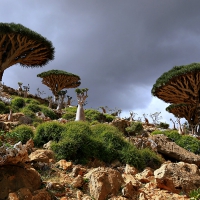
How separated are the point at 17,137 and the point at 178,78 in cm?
1292

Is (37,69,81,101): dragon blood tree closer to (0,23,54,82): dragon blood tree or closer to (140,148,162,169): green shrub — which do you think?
(0,23,54,82): dragon blood tree

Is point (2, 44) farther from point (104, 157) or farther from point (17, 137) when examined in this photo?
point (104, 157)

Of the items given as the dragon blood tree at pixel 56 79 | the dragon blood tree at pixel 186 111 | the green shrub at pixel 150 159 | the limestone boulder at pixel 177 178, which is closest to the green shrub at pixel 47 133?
the green shrub at pixel 150 159

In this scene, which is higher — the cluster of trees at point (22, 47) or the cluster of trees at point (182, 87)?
the cluster of trees at point (22, 47)

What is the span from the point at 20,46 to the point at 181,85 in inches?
438

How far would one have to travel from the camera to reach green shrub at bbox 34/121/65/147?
682 centimetres

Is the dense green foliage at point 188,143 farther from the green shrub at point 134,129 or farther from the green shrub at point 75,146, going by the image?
the green shrub at point 75,146

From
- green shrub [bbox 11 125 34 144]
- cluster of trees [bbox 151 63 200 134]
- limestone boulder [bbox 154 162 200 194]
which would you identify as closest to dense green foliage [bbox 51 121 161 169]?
green shrub [bbox 11 125 34 144]

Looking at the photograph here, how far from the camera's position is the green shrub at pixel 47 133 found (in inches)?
269

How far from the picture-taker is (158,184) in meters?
4.42

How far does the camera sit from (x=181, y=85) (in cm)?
1719

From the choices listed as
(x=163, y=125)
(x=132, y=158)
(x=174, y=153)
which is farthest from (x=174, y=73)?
(x=132, y=158)

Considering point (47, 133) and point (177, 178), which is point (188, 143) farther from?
point (47, 133)

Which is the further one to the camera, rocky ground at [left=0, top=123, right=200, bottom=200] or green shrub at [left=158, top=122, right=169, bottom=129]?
green shrub at [left=158, top=122, right=169, bottom=129]
